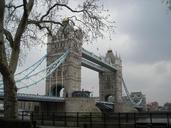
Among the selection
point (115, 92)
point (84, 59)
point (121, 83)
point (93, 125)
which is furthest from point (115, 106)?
point (93, 125)

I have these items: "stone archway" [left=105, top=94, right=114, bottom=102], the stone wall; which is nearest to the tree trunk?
the stone wall

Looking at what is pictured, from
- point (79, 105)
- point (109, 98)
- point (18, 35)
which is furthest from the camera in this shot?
point (109, 98)

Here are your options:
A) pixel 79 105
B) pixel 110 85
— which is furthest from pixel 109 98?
pixel 79 105

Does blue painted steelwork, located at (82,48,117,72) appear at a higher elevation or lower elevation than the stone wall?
higher

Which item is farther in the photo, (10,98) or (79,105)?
(79,105)

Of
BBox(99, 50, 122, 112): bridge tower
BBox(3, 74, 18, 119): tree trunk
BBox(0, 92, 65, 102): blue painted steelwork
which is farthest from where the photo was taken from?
BBox(99, 50, 122, 112): bridge tower

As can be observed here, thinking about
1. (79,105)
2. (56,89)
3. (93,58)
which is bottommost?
(79,105)

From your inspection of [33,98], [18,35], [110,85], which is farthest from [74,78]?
[18,35]

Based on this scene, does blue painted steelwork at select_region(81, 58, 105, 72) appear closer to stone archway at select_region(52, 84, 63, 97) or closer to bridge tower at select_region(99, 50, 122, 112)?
bridge tower at select_region(99, 50, 122, 112)

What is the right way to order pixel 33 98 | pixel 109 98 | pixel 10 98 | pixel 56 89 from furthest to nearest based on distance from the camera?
pixel 109 98 → pixel 56 89 → pixel 33 98 → pixel 10 98

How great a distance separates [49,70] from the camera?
253 ft

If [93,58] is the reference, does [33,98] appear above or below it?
below

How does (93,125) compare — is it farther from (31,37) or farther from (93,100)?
(93,100)

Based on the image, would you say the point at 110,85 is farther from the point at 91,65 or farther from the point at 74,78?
the point at 74,78
